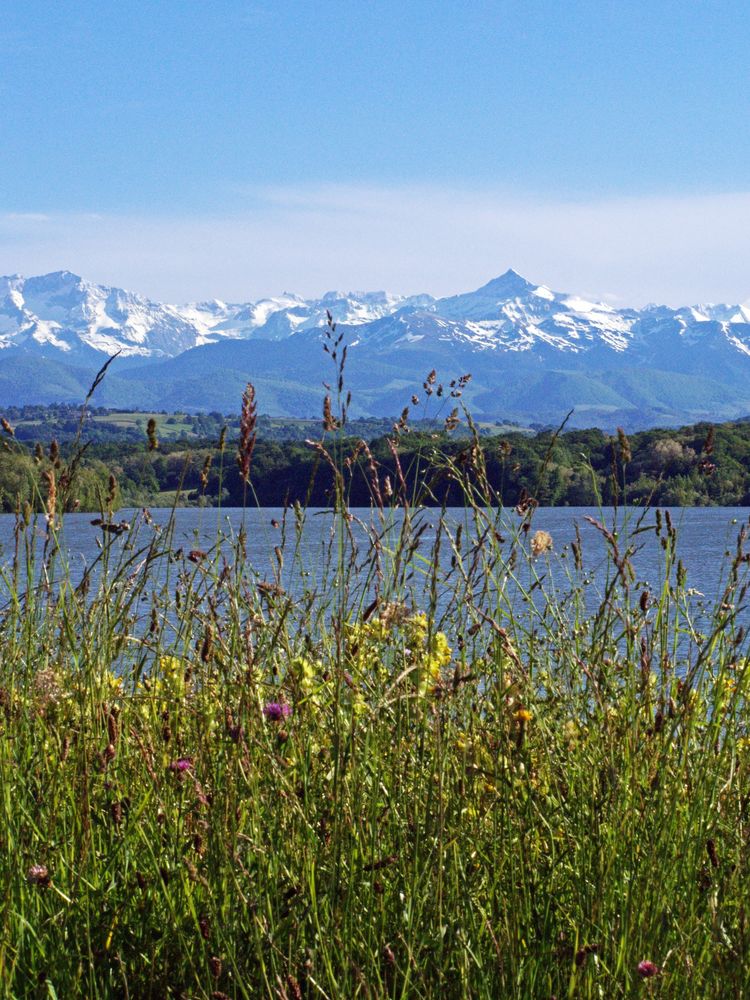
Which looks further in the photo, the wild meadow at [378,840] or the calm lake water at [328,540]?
the calm lake water at [328,540]

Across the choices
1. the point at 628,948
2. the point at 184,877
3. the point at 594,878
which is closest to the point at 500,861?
the point at 594,878

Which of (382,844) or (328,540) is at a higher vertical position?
(328,540)

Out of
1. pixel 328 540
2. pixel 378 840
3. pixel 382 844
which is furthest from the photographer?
pixel 328 540

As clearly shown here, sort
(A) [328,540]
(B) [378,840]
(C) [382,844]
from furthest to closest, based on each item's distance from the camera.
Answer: (A) [328,540] → (C) [382,844] → (B) [378,840]

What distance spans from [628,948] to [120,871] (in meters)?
1.14

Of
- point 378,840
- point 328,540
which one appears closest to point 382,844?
point 378,840

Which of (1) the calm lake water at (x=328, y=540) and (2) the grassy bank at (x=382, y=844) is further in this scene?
(1) the calm lake water at (x=328, y=540)

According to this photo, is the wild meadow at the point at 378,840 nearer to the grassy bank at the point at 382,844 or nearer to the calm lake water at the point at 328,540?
the grassy bank at the point at 382,844

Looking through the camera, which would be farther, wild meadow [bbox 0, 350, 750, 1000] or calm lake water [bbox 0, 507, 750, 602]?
calm lake water [bbox 0, 507, 750, 602]

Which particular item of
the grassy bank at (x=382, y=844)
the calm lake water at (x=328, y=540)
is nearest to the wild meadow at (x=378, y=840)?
the grassy bank at (x=382, y=844)

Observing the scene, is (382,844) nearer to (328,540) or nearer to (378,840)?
(378,840)

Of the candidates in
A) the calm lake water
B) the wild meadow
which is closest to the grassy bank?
the wild meadow

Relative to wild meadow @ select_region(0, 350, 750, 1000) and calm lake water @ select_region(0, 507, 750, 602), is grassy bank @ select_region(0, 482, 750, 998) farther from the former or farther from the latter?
calm lake water @ select_region(0, 507, 750, 602)

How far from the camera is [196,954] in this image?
2193mm
